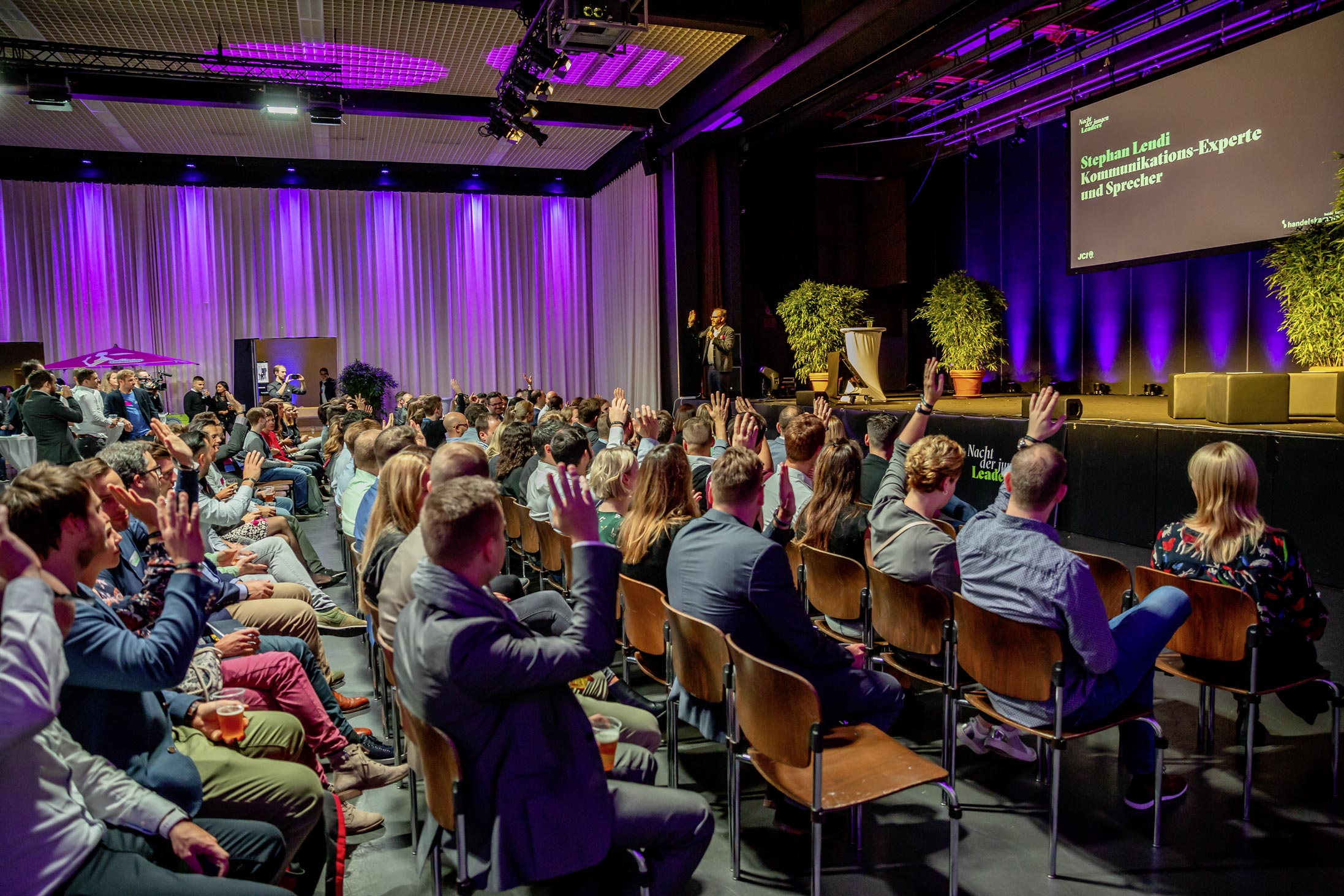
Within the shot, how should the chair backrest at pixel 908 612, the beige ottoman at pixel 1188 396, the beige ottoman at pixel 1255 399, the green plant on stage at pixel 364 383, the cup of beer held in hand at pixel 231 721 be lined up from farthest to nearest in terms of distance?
the green plant on stage at pixel 364 383, the beige ottoman at pixel 1188 396, the beige ottoman at pixel 1255 399, the chair backrest at pixel 908 612, the cup of beer held in hand at pixel 231 721

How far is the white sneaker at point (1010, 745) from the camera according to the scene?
10.8 ft

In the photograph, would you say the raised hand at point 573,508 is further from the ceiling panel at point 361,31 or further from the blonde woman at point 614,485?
the ceiling panel at point 361,31

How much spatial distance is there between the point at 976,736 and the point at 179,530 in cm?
289

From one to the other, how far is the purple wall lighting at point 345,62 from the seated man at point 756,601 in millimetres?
9195

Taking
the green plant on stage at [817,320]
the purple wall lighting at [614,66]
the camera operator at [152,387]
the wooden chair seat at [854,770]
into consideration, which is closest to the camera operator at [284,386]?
the camera operator at [152,387]

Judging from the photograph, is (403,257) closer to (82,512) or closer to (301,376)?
(301,376)

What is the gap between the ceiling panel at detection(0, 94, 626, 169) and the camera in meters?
11.9

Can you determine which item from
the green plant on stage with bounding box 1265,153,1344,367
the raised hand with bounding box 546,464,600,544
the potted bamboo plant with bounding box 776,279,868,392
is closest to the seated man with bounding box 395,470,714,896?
the raised hand with bounding box 546,464,600,544

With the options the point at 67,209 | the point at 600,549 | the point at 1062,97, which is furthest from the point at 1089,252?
the point at 67,209

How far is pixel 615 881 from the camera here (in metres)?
2.07

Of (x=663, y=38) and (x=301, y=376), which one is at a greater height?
(x=663, y=38)

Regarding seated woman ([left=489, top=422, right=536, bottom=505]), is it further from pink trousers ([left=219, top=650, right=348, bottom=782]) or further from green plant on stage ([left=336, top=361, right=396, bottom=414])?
green plant on stage ([left=336, top=361, right=396, bottom=414])

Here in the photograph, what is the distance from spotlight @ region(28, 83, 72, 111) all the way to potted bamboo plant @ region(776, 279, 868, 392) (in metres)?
8.93

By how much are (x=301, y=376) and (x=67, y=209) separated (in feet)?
15.5
